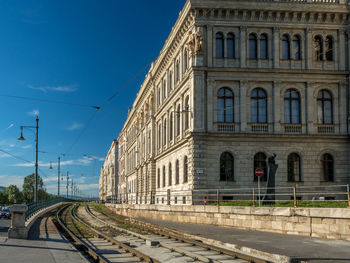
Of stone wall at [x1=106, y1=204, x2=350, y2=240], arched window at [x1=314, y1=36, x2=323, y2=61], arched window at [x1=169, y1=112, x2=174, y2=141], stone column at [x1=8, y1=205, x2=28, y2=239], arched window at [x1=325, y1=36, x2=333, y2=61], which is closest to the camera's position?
stone wall at [x1=106, y1=204, x2=350, y2=240]

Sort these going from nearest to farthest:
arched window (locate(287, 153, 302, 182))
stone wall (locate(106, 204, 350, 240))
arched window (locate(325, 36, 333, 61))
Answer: stone wall (locate(106, 204, 350, 240))
arched window (locate(287, 153, 302, 182))
arched window (locate(325, 36, 333, 61))

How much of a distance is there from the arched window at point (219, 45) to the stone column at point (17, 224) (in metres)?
21.2

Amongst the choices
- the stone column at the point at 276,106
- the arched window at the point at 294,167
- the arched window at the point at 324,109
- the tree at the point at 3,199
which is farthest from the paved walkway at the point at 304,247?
the tree at the point at 3,199

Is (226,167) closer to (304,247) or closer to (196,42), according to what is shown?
(196,42)

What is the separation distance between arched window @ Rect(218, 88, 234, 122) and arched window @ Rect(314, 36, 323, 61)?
751cm

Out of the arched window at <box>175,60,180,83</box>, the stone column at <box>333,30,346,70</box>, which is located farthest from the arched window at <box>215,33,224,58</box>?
the stone column at <box>333,30,346,70</box>

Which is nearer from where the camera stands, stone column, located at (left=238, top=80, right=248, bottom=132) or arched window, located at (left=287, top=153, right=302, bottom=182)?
arched window, located at (left=287, top=153, right=302, bottom=182)

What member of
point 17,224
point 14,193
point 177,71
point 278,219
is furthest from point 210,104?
point 14,193

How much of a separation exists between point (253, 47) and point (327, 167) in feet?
36.2

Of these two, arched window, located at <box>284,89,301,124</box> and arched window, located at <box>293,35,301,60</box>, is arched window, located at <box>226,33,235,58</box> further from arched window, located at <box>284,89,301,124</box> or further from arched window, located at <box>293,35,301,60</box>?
arched window, located at <box>284,89,301,124</box>

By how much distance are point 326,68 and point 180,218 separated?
1658 cm

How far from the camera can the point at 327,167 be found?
34594 mm

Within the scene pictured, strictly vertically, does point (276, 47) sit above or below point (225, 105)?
above

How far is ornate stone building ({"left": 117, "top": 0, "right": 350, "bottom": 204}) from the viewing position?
34031 millimetres
